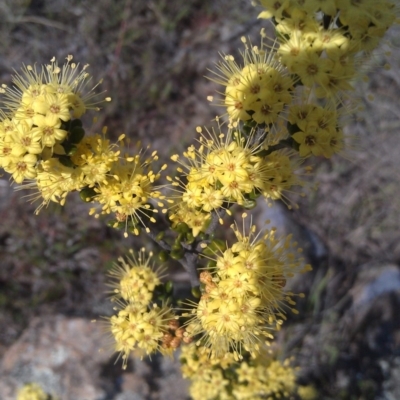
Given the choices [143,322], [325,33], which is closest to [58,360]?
[143,322]

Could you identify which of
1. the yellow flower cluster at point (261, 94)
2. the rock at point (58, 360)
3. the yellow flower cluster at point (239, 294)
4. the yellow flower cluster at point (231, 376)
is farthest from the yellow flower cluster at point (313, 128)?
the rock at point (58, 360)

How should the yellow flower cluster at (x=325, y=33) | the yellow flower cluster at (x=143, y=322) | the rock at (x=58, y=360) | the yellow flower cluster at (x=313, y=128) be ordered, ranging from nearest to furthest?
the yellow flower cluster at (x=325, y=33), the yellow flower cluster at (x=313, y=128), the yellow flower cluster at (x=143, y=322), the rock at (x=58, y=360)

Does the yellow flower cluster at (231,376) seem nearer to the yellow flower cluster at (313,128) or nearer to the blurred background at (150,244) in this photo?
the blurred background at (150,244)

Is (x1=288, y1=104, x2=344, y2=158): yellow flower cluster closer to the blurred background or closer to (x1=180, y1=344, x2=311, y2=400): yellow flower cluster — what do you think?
(x1=180, y1=344, x2=311, y2=400): yellow flower cluster

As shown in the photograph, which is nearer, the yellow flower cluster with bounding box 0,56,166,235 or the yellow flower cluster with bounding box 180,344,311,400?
the yellow flower cluster with bounding box 0,56,166,235

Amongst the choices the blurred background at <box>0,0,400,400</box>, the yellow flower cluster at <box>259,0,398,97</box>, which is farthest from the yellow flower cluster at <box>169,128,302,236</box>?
the blurred background at <box>0,0,400,400</box>

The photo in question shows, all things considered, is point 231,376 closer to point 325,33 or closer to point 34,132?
point 34,132
